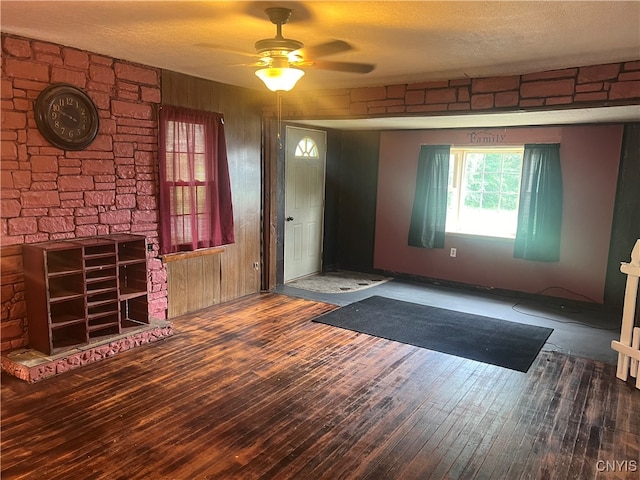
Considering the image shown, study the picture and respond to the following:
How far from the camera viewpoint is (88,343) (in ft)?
11.6

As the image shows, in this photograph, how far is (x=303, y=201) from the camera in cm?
645

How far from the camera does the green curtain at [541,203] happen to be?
214 inches

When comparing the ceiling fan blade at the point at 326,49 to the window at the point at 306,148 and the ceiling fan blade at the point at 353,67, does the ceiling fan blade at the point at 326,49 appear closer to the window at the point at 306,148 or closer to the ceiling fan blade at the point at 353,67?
the ceiling fan blade at the point at 353,67

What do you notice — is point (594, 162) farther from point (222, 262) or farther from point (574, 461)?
point (222, 262)

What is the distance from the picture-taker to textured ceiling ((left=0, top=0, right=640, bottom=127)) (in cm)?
240

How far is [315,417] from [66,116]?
2973 mm

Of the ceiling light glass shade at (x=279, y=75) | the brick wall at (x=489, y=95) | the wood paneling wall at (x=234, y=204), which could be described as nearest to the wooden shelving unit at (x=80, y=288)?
the wood paneling wall at (x=234, y=204)

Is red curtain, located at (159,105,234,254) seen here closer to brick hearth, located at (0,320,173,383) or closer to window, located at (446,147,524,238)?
brick hearth, located at (0,320,173,383)

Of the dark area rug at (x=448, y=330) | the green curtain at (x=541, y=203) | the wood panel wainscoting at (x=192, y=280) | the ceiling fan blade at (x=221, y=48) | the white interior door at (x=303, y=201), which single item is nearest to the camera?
the ceiling fan blade at (x=221, y=48)

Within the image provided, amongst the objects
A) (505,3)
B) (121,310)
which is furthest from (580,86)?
(121,310)

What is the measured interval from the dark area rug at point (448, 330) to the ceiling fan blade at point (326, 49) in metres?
2.55

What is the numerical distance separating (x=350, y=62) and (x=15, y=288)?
3164 millimetres

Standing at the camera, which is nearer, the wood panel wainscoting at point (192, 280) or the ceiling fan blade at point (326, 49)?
the ceiling fan blade at point (326, 49)

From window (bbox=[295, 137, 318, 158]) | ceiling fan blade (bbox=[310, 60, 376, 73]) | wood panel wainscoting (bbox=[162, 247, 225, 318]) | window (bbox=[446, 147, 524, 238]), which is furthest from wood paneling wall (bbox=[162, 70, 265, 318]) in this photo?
window (bbox=[446, 147, 524, 238])
